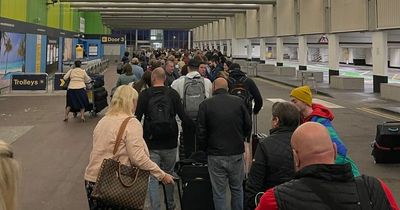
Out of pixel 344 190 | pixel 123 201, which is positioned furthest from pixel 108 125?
pixel 344 190

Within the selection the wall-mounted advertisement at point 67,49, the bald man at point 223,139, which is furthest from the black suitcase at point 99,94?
the wall-mounted advertisement at point 67,49

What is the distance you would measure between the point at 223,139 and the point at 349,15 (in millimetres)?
19478

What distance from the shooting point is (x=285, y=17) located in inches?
1227

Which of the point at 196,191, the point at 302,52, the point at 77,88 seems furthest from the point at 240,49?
the point at 196,191

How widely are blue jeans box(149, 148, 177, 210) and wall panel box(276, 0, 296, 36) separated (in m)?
26.5

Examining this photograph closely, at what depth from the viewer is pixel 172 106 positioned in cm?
468

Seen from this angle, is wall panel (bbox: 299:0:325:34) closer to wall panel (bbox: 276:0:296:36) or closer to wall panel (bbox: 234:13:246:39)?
wall panel (bbox: 276:0:296:36)

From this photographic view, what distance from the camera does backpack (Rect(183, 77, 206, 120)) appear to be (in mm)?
5910

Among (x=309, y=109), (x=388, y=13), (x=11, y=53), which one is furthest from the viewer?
(x=11, y=53)

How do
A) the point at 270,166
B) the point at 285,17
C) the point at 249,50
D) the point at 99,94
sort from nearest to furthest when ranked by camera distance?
1. the point at 270,166
2. the point at 99,94
3. the point at 285,17
4. the point at 249,50

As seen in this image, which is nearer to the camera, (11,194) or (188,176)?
(11,194)

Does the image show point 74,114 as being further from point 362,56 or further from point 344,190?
point 362,56

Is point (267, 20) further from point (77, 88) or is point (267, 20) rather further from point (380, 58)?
point (77, 88)

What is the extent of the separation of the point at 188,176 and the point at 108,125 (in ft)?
4.66
